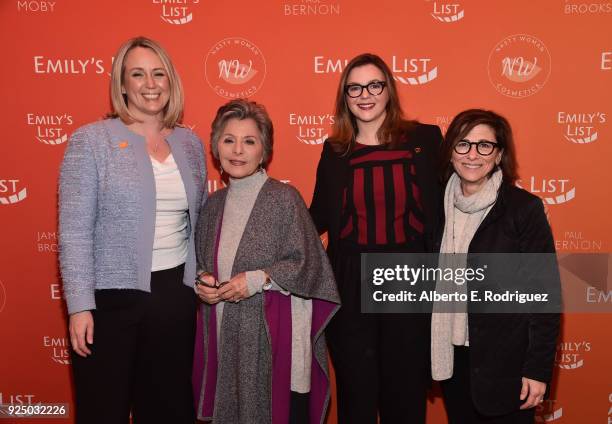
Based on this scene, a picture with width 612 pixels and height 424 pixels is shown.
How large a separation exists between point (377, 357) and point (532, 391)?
62cm

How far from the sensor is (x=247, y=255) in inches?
76.5

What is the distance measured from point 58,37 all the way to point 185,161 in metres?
1.27

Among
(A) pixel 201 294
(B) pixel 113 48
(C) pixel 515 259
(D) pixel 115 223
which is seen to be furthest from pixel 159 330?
(B) pixel 113 48

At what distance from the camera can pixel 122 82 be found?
1.96 metres

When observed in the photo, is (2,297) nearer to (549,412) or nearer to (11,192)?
(11,192)

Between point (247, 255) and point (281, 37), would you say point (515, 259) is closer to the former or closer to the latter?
point (247, 255)

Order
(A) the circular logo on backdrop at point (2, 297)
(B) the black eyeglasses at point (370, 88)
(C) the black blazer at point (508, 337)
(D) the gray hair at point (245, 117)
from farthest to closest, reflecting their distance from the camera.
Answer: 1. (A) the circular logo on backdrop at point (2, 297)
2. (B) the black eyeglasses at point (370, 88)
3. (D) the gray hair at point (245, 117)
4. (C) the black blazer at point (508, 337)

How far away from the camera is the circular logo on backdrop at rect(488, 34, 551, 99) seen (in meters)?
2.59

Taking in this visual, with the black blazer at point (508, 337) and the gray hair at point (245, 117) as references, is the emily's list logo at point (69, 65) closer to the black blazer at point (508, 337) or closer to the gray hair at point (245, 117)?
the gray hair at point (245, 117)

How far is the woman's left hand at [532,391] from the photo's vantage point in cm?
179

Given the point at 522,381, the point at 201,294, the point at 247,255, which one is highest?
the point at 247,255

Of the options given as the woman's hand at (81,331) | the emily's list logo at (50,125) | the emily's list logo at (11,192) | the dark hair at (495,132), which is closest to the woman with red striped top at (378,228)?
the dark hair at (495,132)

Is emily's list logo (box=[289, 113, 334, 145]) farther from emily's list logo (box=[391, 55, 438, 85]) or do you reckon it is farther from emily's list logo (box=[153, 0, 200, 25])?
emily's list logo (box=[153, 0, 200, 25])

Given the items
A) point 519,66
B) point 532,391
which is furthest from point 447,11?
point 532,391
